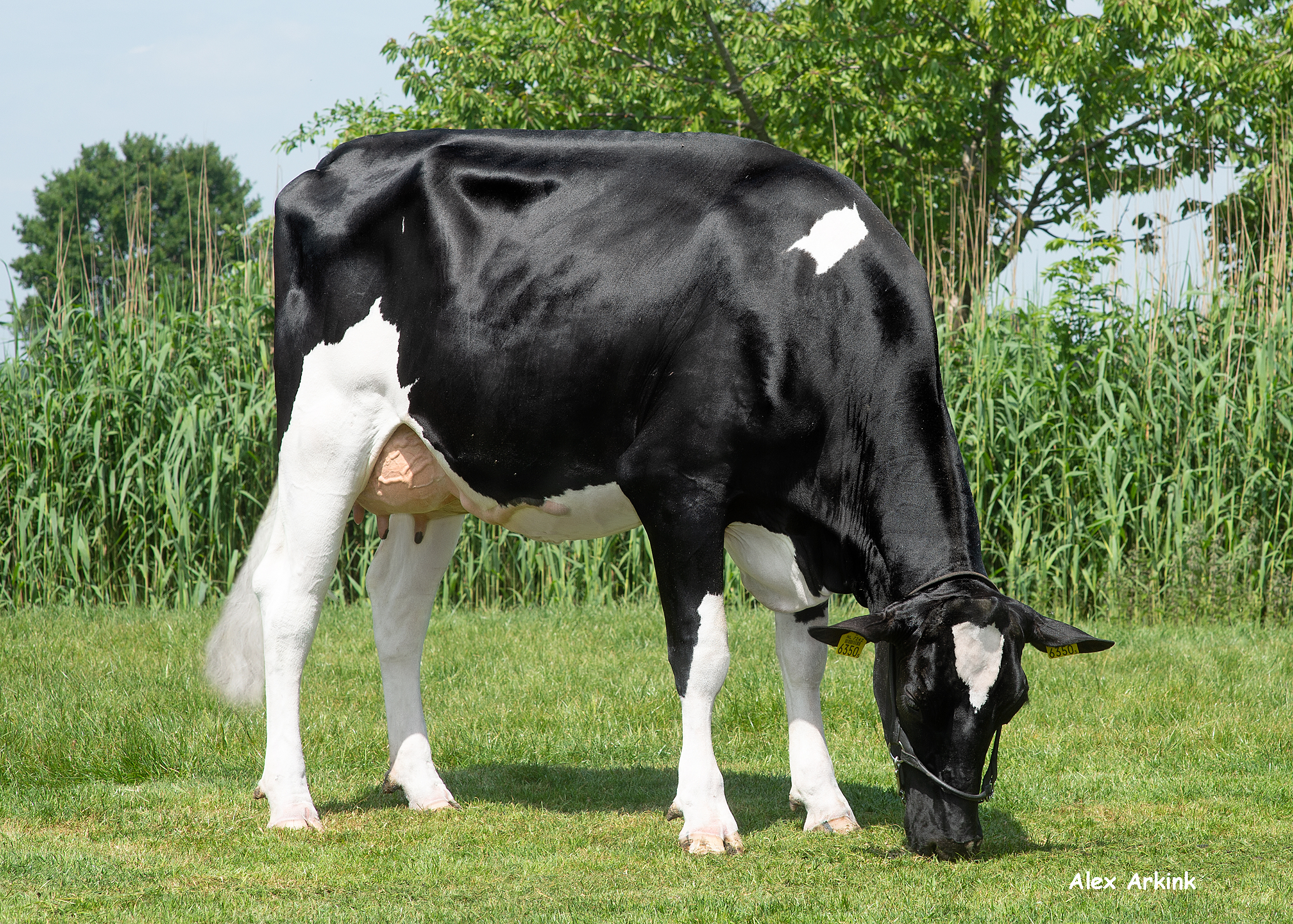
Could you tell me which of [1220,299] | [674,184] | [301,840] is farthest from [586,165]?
[1220,299]

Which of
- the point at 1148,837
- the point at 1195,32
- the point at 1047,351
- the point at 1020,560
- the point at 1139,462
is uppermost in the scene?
the point at 1195,32

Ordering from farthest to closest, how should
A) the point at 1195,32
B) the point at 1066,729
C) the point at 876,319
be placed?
the point at 1195,32
the point at 1066,729
the point at 876,319

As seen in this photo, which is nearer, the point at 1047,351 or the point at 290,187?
the point at 290,187

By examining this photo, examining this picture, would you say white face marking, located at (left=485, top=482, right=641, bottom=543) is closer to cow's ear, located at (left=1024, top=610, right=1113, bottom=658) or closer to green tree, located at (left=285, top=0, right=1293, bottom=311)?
cow's ear, located at (left=1024, top=610, right=1113, bottom=658)

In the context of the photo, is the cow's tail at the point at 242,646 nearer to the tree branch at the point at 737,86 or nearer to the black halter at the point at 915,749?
the black halter at the point at 915,749

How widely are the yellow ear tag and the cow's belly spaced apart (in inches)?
38.1

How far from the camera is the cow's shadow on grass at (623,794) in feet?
13.9

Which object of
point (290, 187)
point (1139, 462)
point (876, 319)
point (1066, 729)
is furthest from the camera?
point (1139, 462)

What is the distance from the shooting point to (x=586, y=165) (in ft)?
14.3

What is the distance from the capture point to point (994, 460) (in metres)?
7.91

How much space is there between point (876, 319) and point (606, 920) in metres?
1.84

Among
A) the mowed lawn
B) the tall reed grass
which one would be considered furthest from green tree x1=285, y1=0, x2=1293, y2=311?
the mowed lawn

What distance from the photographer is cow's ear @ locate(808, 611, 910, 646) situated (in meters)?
3.37

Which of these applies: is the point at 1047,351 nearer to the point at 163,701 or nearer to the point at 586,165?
the point at 586,165
